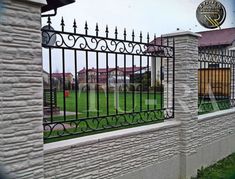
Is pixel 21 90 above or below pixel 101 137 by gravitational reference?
above

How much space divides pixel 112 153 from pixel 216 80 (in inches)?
170

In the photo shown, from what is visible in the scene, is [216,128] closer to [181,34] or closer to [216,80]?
[216,80]

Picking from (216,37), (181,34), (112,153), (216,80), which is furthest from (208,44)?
(112,153)

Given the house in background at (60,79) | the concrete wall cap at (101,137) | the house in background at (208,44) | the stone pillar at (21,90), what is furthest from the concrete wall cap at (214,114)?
the stone pillar at (21,90)

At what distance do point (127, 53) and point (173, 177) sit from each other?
1.96m

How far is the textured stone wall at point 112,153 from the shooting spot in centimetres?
269

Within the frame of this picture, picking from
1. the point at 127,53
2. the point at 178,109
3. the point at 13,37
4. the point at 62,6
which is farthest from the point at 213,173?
the point at 13,37

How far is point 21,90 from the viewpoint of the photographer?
7.12 feet

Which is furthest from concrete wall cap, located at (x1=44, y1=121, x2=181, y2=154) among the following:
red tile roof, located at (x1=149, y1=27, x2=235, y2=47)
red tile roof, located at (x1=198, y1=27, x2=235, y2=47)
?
red tile roof, located at (x1=198, y1=27, x2=235, y2=47)

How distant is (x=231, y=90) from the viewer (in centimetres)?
680

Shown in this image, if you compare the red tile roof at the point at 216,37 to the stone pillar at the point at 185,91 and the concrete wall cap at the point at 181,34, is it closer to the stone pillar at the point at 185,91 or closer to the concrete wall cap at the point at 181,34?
the concrete wall cap at the point at 181,34

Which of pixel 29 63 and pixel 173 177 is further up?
pixel 29 63

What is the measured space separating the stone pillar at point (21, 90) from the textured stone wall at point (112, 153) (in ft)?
1.10

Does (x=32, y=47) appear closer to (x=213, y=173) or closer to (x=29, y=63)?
(x=29, y=63)
